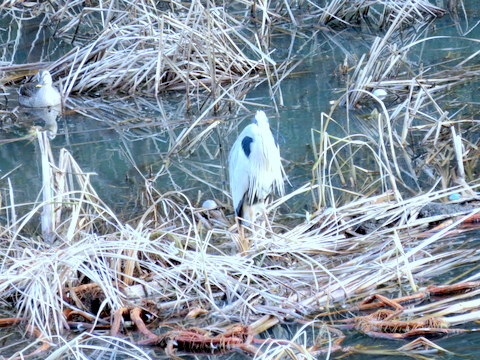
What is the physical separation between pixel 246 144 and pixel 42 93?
336 cm

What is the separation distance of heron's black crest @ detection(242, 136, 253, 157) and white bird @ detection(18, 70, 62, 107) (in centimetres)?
327

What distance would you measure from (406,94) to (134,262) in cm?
341

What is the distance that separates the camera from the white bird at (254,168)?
4.45 meters

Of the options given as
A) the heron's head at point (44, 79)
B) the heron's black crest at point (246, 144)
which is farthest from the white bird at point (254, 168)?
the heron's head at point (44, 79)

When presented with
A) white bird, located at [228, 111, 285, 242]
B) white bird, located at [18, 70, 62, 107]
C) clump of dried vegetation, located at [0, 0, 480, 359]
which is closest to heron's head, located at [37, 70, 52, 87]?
white bird, located at [18, 70, 62, 107]

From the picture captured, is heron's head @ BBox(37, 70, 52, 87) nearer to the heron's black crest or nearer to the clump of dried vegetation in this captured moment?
the clump of dried vegetation

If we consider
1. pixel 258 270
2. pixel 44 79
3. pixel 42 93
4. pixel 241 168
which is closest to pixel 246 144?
pixel 241 168

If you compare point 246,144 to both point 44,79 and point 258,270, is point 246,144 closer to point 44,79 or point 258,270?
point 258,270

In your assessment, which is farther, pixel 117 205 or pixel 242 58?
pixel 242 58

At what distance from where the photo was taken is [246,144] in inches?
178

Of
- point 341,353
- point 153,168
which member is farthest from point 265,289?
point 153,168

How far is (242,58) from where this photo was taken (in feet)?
25.2

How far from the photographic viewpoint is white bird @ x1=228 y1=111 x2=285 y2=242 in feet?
14.6

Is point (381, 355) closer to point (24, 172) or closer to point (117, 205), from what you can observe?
point (117, 205)
